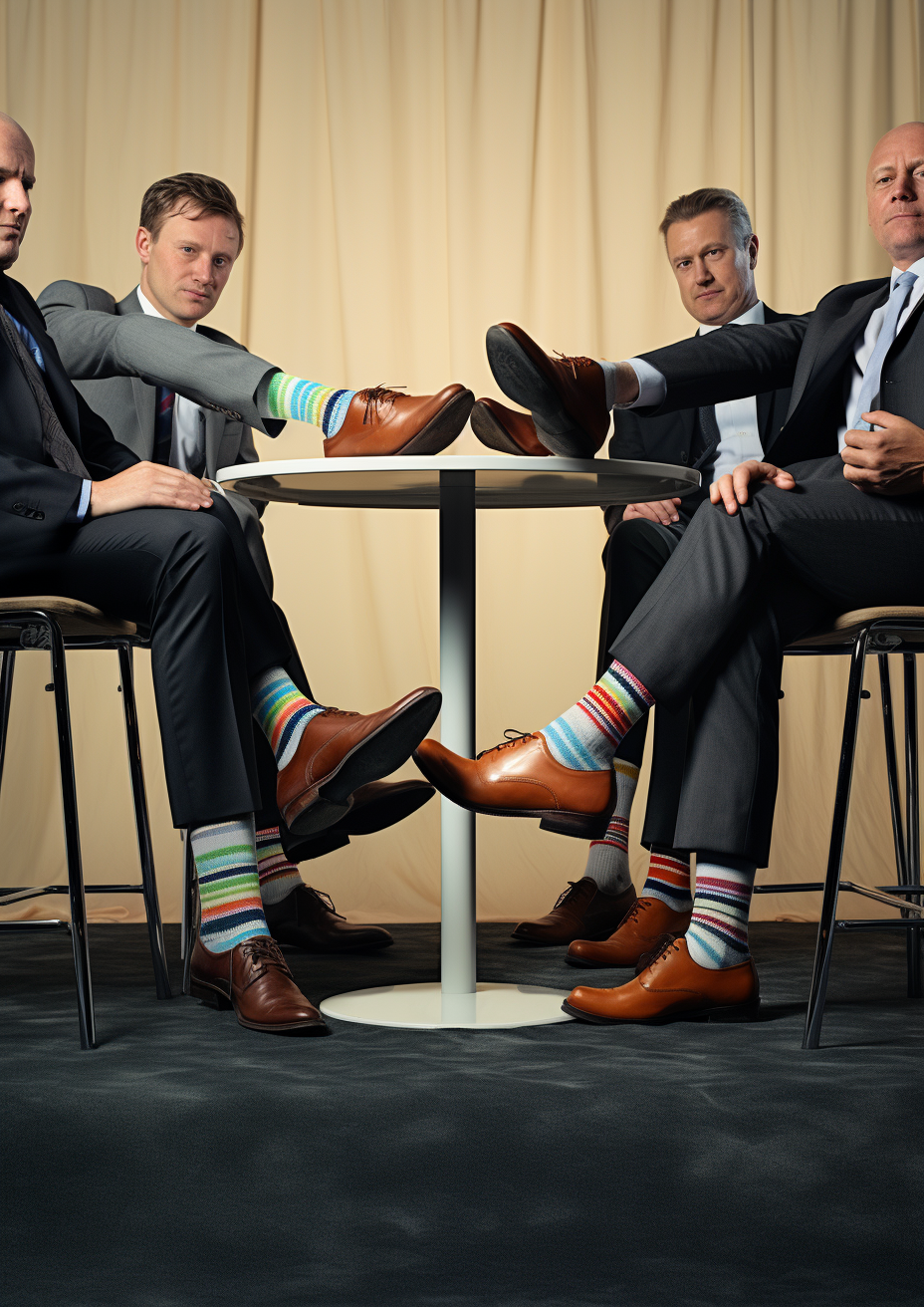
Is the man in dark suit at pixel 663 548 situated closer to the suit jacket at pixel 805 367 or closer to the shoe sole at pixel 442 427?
the suit jacket at pixel 805 367

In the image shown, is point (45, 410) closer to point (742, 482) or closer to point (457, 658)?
point (457, 658)

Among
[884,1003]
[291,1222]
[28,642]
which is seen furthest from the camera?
[884,1003]

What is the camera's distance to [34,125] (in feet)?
11.0

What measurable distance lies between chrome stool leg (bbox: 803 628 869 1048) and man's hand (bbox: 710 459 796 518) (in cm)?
22

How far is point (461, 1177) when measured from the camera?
4.05 feet

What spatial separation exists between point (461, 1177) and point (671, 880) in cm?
90

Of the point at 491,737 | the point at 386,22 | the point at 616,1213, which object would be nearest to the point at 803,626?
the point at 616,1213

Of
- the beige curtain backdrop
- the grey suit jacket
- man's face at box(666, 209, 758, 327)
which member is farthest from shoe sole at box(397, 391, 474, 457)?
the beige curtain backdrop

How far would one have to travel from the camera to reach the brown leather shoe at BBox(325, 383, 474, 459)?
64.2 inches

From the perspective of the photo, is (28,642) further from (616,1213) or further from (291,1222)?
(616,1213)

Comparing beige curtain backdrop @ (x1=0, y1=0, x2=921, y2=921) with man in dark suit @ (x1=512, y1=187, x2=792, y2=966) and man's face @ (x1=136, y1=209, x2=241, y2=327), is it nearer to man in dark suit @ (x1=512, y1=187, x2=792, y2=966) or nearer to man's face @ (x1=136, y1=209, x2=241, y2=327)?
man in dark suit @ (x1=512, y1=187, x2=792, y2=966)

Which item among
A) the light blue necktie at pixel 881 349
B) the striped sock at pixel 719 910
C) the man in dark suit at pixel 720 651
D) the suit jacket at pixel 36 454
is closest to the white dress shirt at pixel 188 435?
the suit jacket at pixel 36 454

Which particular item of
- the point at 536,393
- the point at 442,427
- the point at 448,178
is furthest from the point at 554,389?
the point at 448,178

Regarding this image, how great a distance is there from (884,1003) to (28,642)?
49.6 inches
